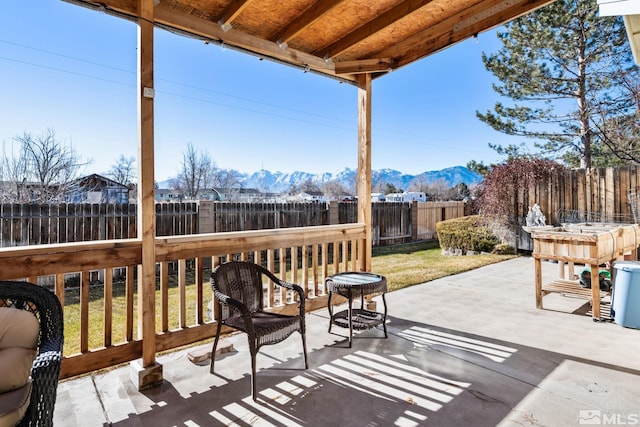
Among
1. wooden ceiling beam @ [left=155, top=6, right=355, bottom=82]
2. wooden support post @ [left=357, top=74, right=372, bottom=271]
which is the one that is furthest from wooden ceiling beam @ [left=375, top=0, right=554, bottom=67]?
wooden ceiling beam @ [left=155, top=6, right=355, bottom=82]

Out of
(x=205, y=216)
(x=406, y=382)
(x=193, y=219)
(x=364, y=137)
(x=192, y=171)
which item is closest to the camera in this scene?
(x=406, y=382)

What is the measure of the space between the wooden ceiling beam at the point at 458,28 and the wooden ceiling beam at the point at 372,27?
0.48 meters

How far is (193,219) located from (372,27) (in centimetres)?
508

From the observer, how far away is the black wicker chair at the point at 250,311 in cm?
224

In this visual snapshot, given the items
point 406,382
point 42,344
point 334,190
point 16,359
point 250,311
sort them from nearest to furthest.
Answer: point 16,359 → point 42,344 → point 406,382 → point 250,311 → point 334,190

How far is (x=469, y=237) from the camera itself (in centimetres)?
844

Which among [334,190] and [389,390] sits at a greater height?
[334,190]

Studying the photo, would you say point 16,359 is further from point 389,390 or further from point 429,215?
point 429,215

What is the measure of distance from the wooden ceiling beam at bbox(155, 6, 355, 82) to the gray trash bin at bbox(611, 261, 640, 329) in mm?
3547

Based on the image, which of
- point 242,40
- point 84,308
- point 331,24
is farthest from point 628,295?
point 84,308

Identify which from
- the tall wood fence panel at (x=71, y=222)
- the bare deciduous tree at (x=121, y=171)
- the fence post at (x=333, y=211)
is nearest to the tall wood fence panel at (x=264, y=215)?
the fence post at (x=333, y=211)

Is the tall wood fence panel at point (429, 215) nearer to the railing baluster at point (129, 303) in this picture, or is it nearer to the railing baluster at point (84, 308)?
the railing baluster at point (129, 303)

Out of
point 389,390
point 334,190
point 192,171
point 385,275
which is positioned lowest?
point 389,390

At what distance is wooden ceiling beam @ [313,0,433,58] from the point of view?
2.90 metres
